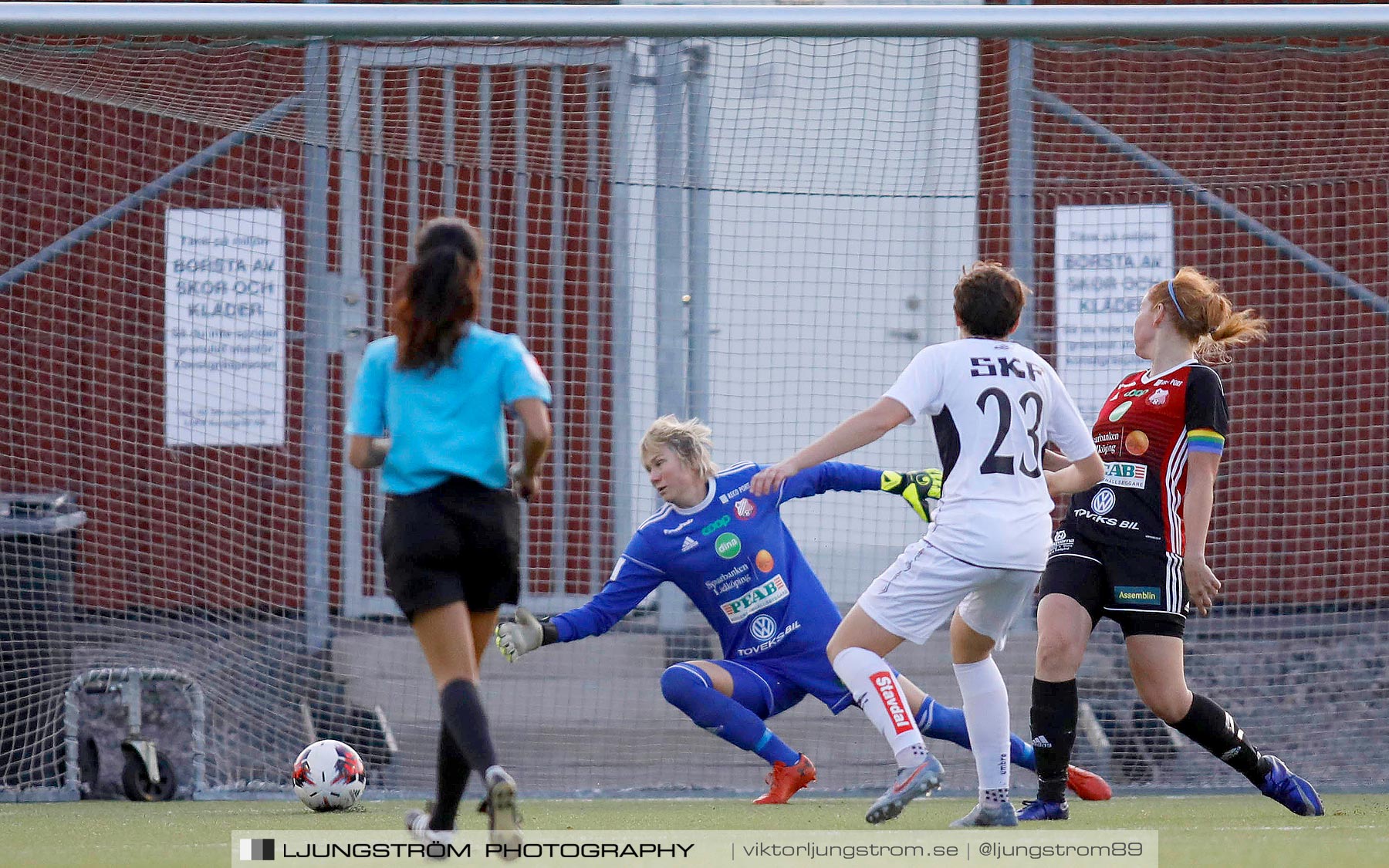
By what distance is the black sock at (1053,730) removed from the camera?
14.9 ft

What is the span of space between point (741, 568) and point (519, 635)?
120 centimetres

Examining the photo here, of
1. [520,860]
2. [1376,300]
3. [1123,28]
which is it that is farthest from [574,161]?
[520,860]

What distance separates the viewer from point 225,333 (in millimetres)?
7598

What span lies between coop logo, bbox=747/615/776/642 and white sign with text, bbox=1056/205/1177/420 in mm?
2641

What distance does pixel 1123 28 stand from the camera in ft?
19.0

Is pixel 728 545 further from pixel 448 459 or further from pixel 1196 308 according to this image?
pixel 448 459

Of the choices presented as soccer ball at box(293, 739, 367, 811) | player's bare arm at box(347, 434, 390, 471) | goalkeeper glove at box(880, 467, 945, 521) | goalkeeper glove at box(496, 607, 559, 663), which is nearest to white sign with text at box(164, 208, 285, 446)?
soccer ball at box(293, 739, 367, 811)

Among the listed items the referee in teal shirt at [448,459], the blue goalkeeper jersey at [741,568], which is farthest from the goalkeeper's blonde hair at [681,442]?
the referee in teal shirt at [448,459]

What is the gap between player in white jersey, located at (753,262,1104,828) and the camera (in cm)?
405

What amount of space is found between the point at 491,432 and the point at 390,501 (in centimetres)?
29

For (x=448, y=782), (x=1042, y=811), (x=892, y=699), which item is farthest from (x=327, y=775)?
(x=1042, y=811)

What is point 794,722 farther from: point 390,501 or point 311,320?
point 390,501

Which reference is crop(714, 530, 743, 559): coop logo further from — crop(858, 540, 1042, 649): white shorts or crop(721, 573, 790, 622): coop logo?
crop(858, 540, 1042, 649): white shorts

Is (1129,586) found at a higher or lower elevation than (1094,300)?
lower
